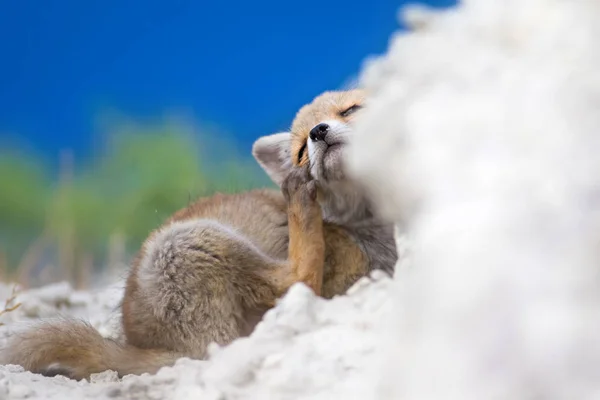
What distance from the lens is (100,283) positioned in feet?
24.4

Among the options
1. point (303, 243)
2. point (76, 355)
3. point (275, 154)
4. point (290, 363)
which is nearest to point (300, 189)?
point (303, 243)

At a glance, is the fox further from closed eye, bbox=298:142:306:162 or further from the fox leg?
closed eye, bbox=298:142:306:162

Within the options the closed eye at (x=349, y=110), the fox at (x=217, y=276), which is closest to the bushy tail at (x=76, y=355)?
the fox at (x=217, y=276)

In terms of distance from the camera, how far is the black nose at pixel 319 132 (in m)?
3.35

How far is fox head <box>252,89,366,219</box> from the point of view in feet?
11.0

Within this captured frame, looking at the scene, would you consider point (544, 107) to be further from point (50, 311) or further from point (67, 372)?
point (50, 311)

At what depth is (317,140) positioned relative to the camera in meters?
3.37

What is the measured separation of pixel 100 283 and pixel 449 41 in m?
5.77

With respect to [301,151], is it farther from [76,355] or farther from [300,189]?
[76,355]

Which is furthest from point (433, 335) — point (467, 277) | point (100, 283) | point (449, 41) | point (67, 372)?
point (100, 283)

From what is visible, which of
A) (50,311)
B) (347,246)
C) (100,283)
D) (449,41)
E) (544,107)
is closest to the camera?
(544,107)

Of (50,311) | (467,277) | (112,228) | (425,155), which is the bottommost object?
(467,277)

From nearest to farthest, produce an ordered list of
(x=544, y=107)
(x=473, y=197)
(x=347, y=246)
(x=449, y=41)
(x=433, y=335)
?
(x=433, y=335)
(x=473, y=197)
(x=544, y=107)
(x=449, y=41)
(x=347, y=246)

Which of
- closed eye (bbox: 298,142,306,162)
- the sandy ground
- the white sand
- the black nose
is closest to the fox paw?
the black nose
